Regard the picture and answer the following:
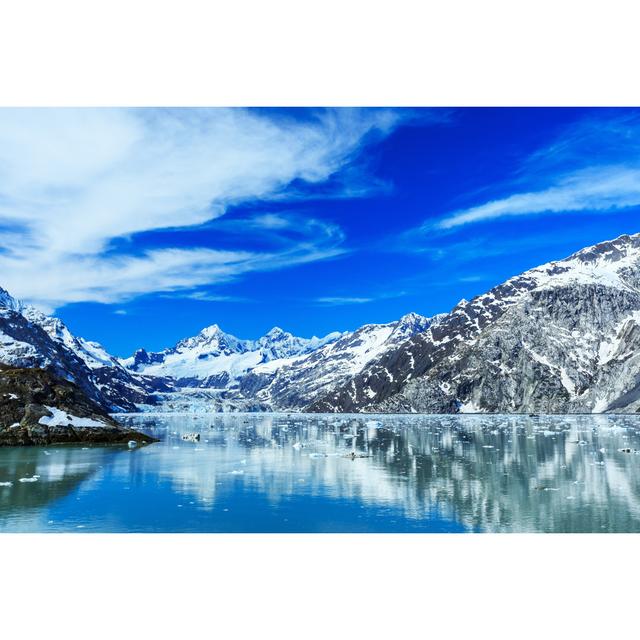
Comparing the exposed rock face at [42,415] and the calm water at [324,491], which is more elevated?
the exposed rock face at [42,415]

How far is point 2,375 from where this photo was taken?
8775cm

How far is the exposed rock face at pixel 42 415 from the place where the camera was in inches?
3359

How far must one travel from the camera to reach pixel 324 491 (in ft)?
148

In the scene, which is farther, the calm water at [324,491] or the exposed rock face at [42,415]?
the exposed rock face at [42,415]

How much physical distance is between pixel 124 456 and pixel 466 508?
4997cm

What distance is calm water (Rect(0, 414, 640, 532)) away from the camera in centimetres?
3444

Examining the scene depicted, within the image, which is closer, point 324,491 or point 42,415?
point 324,491

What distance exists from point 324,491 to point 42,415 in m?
58.7

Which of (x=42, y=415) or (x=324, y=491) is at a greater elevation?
(x=42, y=415)

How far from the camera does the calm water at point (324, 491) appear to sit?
34.4 metres

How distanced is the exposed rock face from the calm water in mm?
13471

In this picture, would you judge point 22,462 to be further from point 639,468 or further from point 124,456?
point 639,468

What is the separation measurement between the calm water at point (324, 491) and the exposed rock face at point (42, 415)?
13471mm

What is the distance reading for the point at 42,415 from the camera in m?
87.7
